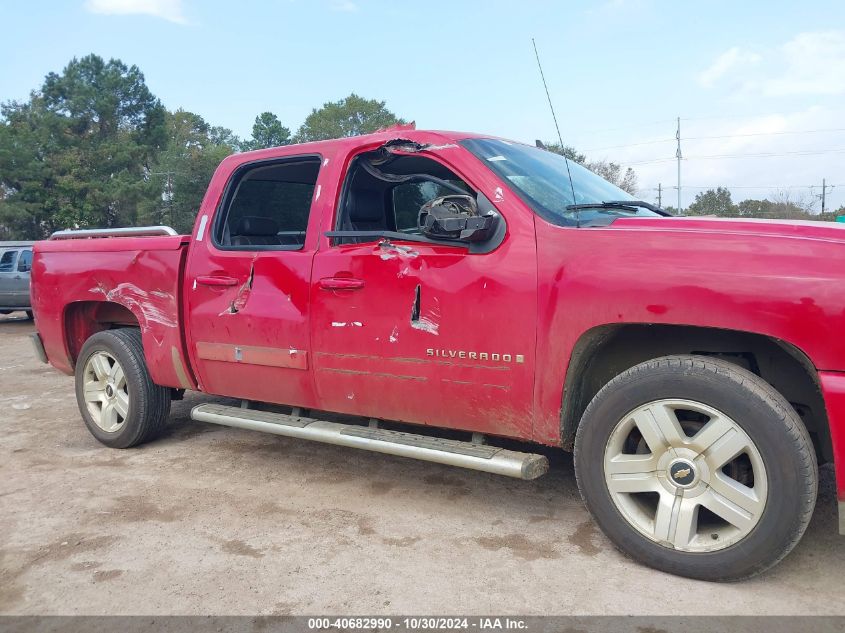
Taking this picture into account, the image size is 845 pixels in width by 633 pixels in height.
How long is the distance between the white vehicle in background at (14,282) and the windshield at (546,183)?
14.0 m

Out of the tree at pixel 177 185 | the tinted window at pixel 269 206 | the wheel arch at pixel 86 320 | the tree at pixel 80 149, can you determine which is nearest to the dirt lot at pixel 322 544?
the wheel arch at pixel 86 320

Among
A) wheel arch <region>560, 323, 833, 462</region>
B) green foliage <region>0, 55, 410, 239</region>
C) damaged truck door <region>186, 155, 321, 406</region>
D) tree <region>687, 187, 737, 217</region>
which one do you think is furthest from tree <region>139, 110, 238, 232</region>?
wheel arch <region>560, 323, 833, 462</region>

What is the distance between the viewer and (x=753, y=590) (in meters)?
2.65

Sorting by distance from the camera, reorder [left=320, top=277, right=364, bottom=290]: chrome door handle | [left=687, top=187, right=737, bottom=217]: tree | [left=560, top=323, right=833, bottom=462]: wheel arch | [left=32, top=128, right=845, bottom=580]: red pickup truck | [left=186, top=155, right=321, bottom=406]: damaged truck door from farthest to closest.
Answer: [left=687, top=187, right=737, bottom=217]: tree → [left=186, top=155, right=321, bottom=406]: damaged truck door → [left=320, top=277, right=364, bottom=290]: chrome door handle → [left=560, top=323, right=833, bottom=462]: wheel arch → [left=32, top=128, right=845, bottom=580]: red pickup truck

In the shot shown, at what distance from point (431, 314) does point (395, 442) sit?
0.70m

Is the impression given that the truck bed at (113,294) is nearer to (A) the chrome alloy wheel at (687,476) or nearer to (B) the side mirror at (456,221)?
(B) the side mirror at (456,221)

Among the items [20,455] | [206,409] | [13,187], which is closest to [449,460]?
[206,409]

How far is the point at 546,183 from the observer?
3.47 metres

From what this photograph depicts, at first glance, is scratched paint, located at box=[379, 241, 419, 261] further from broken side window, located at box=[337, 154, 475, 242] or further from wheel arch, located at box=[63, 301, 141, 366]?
wheel arch, located at box=[63, 301, 141, 366]

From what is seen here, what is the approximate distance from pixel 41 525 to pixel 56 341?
206 centimetres

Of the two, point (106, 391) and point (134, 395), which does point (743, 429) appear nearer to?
point (134, 395)

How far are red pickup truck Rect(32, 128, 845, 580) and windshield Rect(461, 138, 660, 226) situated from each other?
0.02m

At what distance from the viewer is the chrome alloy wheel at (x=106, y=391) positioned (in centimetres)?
480

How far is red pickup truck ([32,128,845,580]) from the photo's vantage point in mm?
2557
